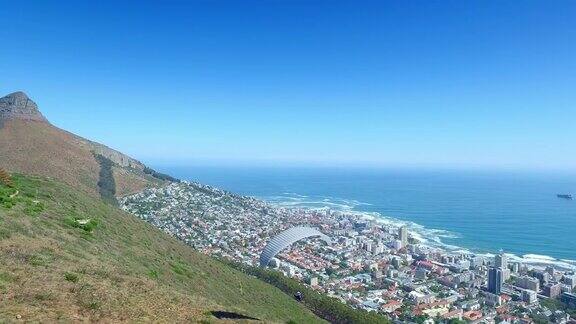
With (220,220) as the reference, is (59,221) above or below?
above

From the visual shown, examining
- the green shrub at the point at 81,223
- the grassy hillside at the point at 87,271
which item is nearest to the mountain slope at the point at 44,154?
the grassy hillside at the point at 87,271

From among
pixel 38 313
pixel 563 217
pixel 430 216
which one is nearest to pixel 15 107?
pixel 38 313

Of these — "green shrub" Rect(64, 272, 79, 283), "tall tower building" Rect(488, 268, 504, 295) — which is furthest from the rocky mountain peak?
"tall tower building" Rect(488, 268, 504, 295)

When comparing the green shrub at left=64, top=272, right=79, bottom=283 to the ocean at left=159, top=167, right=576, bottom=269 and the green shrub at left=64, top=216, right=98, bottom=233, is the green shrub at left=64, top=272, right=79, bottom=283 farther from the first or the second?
the ocean at left=159, top=167, right=576, bottom=269

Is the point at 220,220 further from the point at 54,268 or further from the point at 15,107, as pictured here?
the point at 54,268

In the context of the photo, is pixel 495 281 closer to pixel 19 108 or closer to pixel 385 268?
pixel 385 268

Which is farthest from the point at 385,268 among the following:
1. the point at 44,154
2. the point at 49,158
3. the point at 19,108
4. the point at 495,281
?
the point at 19,108

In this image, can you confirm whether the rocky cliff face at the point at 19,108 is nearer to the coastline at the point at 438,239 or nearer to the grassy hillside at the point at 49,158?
the grassy hillside at the point at 49,158
